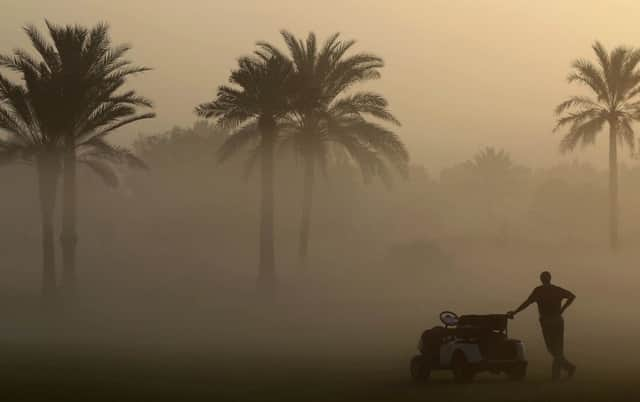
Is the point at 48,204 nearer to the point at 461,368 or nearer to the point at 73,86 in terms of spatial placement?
the point at 73,86

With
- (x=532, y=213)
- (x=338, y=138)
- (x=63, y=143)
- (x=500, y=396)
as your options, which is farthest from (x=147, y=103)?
(x=532, y=213)

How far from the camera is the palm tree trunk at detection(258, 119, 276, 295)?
1809 inches

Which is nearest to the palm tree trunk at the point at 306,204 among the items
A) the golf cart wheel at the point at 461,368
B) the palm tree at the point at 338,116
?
the palm tree at the point at 338,116

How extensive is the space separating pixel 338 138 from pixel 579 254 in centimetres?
2361

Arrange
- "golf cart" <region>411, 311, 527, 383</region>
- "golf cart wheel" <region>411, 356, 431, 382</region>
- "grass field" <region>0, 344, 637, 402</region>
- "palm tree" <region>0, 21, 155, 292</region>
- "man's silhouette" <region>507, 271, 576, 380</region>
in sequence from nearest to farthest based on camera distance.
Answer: "grass field" <region>0, 344, 637, 402</region> → "man's silhouette" <region>507, 271, 576, 380</region> → "golf cart" <region>411, 311, 527, 383</region> → "golf cart wheel" <region>411, 356, 431, 382</region> → "palm tree" <region>0, 21, 155, 292</region>

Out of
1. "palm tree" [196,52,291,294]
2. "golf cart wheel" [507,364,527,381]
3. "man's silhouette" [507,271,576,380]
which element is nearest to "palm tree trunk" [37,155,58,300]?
"palm tree" [196,52,291,294]

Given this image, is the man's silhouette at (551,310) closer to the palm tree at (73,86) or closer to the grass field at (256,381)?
the grass field at (256,381)

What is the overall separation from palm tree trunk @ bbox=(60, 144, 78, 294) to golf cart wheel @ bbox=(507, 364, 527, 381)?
26973 millimetres

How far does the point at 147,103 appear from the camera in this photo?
4288 centimetres

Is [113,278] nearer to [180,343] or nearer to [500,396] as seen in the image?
[180,343]

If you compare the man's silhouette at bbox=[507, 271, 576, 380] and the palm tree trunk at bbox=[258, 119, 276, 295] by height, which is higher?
the palm tree trunk at bbox=[258, 119, 276, 295]

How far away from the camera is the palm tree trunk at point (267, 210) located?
151 feet

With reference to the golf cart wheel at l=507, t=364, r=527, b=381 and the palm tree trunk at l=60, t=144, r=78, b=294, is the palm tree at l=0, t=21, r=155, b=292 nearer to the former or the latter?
the palm tree trunk at l=60, t=144, r=78, b=294

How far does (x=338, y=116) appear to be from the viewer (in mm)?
50219
